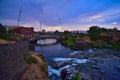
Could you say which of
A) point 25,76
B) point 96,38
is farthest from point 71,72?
point 96,38

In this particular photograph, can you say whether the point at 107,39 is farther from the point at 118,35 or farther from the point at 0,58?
the point at 0,58

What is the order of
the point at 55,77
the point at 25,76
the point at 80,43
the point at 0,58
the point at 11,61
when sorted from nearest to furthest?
the point at 0,58 → the point at 11,61 → the point at 25,76 → the point at 55,77 → the point at 80,43

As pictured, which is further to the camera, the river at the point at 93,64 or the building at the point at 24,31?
the building at the point at 24,31

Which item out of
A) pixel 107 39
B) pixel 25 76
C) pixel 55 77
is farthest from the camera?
pixel 107 39

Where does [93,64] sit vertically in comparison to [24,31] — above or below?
below

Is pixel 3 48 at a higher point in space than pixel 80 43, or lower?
higher

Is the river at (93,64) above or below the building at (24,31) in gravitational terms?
below

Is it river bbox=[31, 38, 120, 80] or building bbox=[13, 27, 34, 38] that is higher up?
building bbox=[13, 27, 34, 38]

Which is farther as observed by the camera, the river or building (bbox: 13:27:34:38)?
building (bbox: 13:27:34:38)

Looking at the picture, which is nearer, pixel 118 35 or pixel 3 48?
pixel 3 48

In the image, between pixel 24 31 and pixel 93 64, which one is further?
pixel 24 31

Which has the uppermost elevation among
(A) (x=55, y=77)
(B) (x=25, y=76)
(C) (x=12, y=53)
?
(C) (x=12, y=53)

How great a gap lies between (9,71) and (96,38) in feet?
278

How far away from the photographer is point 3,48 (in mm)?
14812
